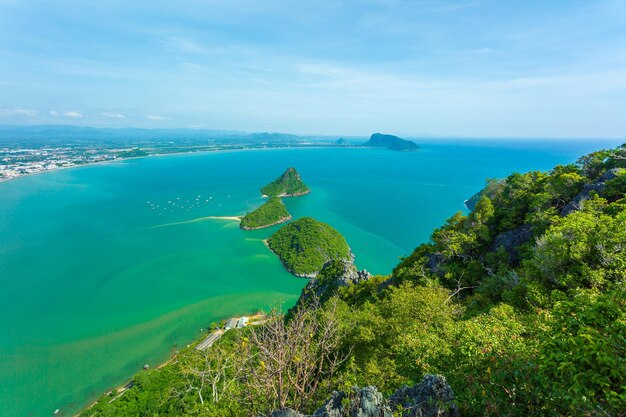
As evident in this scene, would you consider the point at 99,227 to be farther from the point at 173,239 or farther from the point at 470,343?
the point at 470,343

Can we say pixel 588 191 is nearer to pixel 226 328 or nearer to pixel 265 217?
pixel 226 328

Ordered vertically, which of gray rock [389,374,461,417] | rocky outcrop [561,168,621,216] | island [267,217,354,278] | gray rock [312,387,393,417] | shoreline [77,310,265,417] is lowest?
shoreline [77,310,265,417]

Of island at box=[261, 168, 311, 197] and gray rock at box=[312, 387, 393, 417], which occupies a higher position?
gray rock at box=[312, 387, 393, 417]

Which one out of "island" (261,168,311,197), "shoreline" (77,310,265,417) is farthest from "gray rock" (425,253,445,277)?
"island" (261,168,311,197)

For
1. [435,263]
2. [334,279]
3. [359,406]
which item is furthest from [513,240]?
[359,406]

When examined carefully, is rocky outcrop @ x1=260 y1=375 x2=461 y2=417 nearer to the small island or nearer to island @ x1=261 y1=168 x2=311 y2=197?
the small island

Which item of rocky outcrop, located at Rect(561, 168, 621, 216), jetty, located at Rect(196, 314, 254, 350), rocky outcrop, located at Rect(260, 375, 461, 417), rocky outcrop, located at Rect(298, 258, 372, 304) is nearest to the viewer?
rocky outcrop, located at Rect(260, 375, 461, 417)

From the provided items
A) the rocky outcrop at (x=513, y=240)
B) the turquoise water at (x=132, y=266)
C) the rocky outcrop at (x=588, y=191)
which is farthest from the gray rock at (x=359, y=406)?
the turquoise water at (x=132, y=266)
